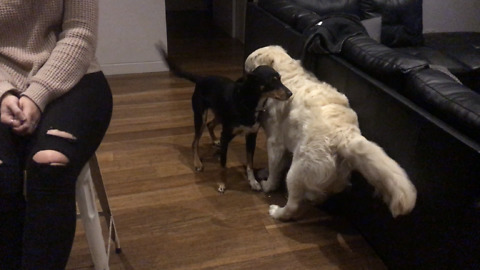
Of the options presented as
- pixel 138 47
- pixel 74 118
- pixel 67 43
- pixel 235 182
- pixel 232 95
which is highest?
pixel 67 43

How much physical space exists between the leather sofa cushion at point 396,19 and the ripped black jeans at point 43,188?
2.55 meters

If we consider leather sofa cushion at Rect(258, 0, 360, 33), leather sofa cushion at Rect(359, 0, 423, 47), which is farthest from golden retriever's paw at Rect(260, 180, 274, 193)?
leather sofa cushion at Rect(359, 0, 423, 47)

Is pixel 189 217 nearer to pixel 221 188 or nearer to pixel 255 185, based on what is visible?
pixel 221 188

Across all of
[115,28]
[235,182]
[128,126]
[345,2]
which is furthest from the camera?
[115,28]

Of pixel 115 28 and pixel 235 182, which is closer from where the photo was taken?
pixel 235 182

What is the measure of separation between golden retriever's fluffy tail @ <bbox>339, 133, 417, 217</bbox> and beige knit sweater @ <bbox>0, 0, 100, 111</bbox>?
93 cm

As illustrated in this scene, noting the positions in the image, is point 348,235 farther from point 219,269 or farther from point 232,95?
point 232,95

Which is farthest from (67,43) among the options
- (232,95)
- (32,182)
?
(232,95)

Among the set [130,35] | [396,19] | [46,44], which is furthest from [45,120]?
[396,19]

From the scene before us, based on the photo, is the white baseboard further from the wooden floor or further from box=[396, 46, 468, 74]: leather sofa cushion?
box=[396, 46, 468, 74]: leather sofa cushion

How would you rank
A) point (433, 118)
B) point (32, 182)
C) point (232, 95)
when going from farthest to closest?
point (232, 95)
point (433, 118)
point (32, 182)

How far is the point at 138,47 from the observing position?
3385mm

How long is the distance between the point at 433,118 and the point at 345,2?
196 centimetres

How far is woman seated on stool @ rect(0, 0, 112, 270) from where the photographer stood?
0.97 meters
